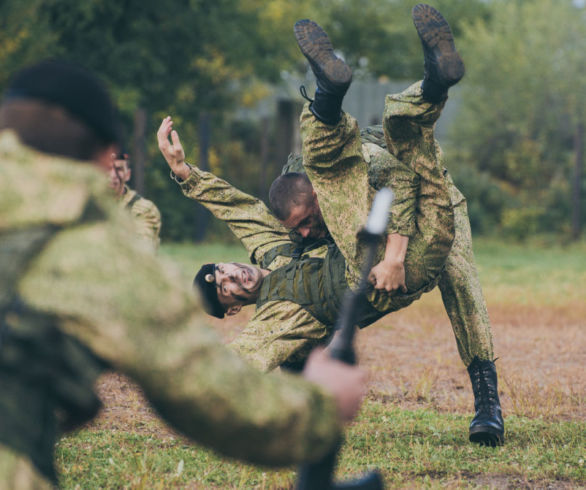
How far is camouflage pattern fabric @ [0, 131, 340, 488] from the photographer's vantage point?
1.68 metres

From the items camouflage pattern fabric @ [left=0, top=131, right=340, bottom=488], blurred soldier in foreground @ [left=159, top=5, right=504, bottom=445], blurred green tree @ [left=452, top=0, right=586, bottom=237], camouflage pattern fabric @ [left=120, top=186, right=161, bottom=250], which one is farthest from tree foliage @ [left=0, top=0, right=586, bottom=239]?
camouflage pattern fabric @ [left=0, top=131, right=340, bottom=488]

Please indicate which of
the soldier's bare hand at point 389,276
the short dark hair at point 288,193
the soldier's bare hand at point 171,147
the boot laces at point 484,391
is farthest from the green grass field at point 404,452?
the soldier's bare hand at point 171,147

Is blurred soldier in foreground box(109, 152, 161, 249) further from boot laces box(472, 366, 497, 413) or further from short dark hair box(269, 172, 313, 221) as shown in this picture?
boot laces box(472, 366, 497, 413)

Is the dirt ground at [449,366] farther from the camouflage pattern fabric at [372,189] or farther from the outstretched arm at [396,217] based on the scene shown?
the outstretched arm at [396,217]

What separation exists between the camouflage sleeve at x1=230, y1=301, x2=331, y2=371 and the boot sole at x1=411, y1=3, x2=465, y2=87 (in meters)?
1.44

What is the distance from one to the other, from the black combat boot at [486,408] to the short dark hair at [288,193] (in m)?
1.40

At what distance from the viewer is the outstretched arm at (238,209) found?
17.2 feet

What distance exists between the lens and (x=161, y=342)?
1705 mm

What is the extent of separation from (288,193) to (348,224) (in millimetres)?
555

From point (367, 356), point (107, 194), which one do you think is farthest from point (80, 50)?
point (107, 194)

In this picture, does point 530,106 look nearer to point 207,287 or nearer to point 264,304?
point 207,287

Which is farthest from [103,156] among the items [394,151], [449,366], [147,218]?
[449,366]

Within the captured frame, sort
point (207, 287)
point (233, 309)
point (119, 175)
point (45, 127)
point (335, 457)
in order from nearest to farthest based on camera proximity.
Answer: point (45, 127) < point (335, 457) < point (207, 287) < point (233, 309) < point (119, 175)

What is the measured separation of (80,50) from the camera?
814 inches
